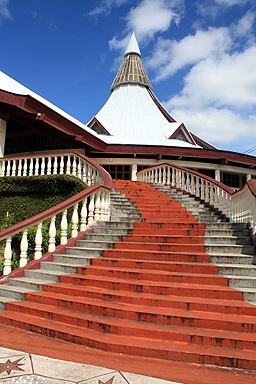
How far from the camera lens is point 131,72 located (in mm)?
26312

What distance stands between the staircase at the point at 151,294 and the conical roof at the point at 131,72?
22.0 meters

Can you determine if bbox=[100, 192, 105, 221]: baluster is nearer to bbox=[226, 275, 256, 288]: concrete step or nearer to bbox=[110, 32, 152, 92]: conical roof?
bbox=[226, 275, 256, 288]: concrete step

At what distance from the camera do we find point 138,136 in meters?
19.3

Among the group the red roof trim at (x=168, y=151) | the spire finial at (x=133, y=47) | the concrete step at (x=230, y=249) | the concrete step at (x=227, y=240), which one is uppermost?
the spire finial at (x=133, y=47)

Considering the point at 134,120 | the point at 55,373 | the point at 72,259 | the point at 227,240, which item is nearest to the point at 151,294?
the point at 55,373

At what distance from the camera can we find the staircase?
10.6ft

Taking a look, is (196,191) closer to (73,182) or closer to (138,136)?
(73,182)

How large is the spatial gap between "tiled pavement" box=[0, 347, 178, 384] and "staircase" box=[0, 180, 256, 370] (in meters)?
0.45

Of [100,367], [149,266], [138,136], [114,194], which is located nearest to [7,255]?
[149,266]

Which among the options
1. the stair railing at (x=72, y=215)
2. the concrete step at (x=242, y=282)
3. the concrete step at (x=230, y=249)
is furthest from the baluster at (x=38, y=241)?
the concrete step at (x=242, y=282)

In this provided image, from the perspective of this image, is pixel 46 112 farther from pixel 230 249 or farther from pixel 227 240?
pixel 230 249

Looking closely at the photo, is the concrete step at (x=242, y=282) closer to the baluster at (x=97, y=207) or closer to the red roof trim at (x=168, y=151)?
the baluster at (x=97, y=207)

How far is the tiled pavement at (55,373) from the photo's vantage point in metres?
2.60

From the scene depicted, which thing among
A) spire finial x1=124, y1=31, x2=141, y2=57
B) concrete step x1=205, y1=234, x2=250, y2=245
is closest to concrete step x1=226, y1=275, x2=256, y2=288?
concrete step x1=205, y1=234, x2=250, y2=245
